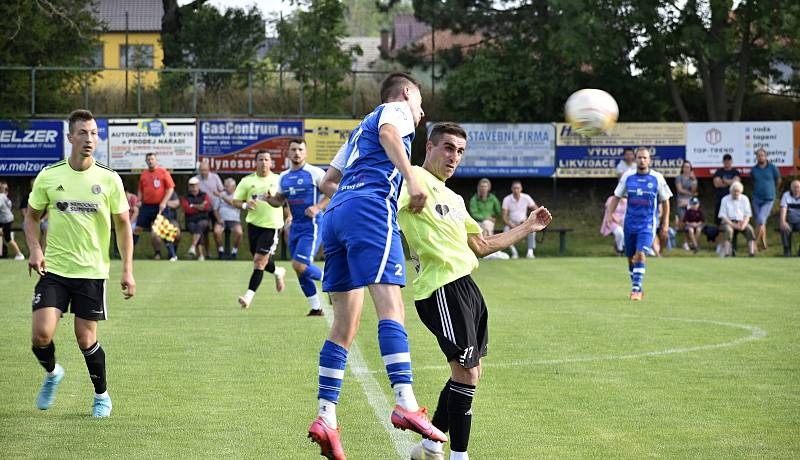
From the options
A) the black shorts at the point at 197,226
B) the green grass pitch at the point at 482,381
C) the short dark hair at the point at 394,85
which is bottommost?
the green grass pitch at the point at 482,381

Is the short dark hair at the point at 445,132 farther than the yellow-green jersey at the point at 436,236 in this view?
Yes

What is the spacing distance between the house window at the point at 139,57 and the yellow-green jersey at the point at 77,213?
27.6 metres

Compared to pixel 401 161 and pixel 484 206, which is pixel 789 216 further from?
pixel 401 161

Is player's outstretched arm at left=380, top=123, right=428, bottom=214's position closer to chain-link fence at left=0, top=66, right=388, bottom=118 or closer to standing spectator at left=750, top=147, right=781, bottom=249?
standing spectator at left=750, top=147, right=781, bottom=249

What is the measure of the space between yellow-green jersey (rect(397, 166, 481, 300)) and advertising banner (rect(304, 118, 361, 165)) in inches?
992

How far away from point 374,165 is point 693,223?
22370mm

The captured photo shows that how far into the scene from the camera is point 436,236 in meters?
6.61

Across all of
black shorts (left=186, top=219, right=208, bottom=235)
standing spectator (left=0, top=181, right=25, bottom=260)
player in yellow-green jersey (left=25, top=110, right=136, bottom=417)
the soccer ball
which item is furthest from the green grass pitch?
standing spectator (left=0, top=181, right=25, bottom=260)

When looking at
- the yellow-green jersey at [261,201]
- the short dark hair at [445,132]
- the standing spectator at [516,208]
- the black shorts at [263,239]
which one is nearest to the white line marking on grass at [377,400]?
the short dark hair at [445,132]

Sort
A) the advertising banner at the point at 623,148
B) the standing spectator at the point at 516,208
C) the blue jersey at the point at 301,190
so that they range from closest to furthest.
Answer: the blue jersey at the point at 301,190 → the standing spectator at the point at 516,208 → the advertising banner at the point at 623,148

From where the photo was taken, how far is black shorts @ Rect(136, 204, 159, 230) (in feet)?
86.6

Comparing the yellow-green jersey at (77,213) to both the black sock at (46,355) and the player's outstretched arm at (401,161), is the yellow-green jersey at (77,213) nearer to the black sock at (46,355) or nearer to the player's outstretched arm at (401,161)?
the black sock at (46,355)

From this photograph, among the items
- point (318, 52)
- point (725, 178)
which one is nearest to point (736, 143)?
point (725, 178)

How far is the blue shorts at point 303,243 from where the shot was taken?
48.1 feet
